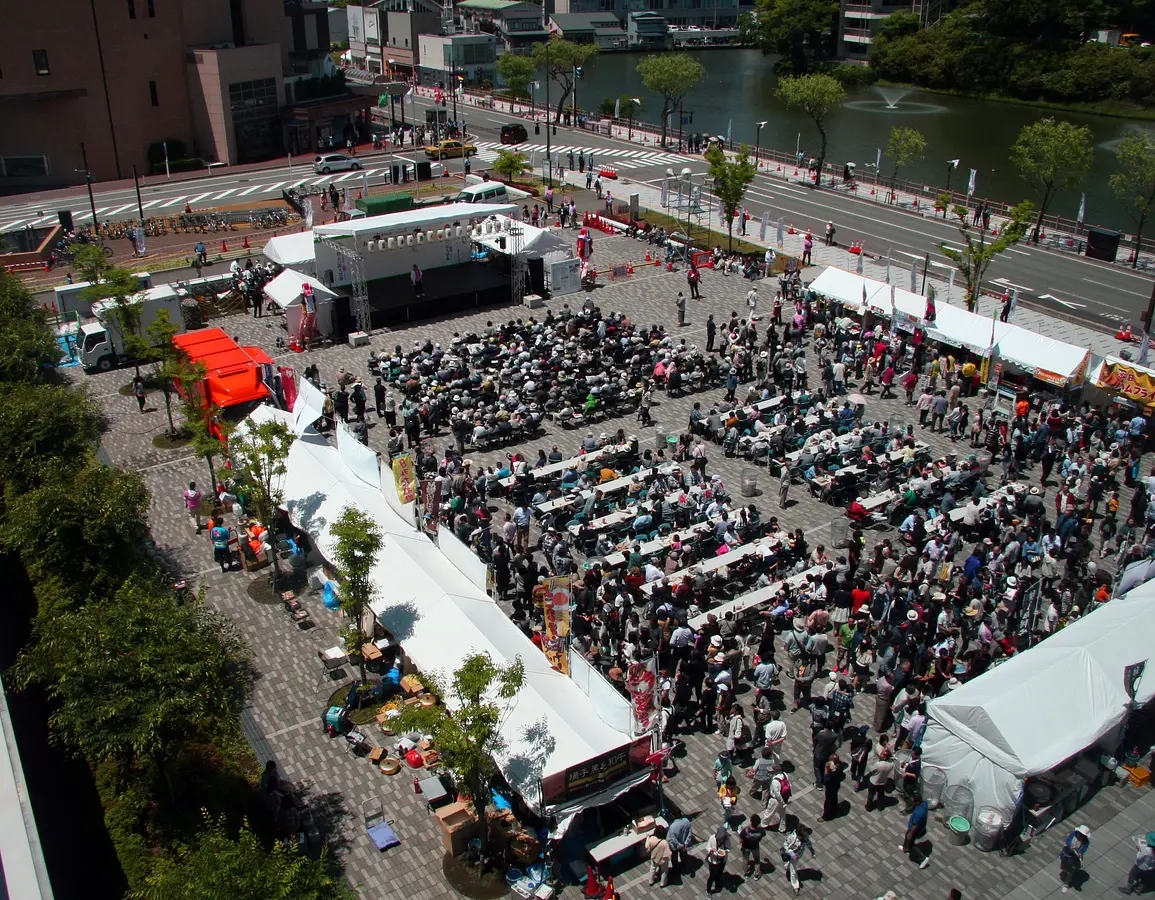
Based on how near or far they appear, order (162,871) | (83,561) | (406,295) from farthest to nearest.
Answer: (406,295)
(83,561)
(162,871)

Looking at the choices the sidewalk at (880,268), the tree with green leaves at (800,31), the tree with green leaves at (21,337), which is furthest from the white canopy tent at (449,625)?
the tree with green leaves at (800,31)

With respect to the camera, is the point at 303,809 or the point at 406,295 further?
the point at 406,295

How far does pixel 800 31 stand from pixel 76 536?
10026 centimetres

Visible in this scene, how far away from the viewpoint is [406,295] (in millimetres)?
34781

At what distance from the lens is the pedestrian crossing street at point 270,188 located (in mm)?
48812

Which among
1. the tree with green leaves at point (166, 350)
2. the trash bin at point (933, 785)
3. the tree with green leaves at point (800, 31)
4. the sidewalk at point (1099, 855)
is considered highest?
the tree with green leaves at point (800, 31)

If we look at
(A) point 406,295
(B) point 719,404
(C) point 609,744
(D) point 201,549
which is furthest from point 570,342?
(C) point 609,744

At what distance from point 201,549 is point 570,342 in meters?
12.7

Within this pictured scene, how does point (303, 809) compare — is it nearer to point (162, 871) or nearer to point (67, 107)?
point (162, 871)

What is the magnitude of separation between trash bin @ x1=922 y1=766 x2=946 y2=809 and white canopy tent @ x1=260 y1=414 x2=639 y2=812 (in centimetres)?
458

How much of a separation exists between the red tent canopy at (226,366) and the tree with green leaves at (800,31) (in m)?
85.3

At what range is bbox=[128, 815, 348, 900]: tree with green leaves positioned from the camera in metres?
10.2

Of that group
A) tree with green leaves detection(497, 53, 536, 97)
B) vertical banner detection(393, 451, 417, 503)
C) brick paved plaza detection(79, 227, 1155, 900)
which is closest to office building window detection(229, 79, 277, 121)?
tree with green leaves detection(497, 53, 536, 97)

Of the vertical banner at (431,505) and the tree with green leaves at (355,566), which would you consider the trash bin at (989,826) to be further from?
the vertical banner at (431,505)
